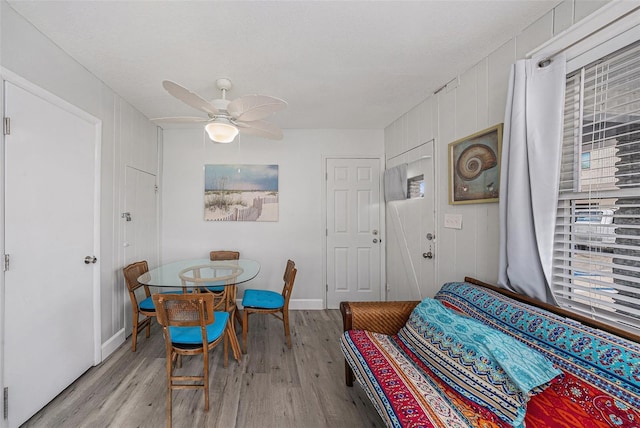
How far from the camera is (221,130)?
2008 millimetres

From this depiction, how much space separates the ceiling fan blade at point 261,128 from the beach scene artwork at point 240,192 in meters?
1.25

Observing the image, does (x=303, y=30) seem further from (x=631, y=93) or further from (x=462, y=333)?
(x=462, y=333)

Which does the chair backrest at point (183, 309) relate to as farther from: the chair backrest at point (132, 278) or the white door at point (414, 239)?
the white door at point (414, 239)

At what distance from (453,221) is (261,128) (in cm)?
186

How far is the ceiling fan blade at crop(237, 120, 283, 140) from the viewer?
7.09 ft

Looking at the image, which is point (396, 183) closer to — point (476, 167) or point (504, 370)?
point (476, 167)

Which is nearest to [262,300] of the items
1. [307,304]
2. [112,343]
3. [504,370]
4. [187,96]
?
[307,304]

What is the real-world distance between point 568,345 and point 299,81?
247 cm

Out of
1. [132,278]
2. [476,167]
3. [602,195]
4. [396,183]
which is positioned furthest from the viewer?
[396,183]

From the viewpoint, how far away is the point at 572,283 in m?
1.40

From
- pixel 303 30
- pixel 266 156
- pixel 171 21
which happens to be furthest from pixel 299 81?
Result: pixel 266 156

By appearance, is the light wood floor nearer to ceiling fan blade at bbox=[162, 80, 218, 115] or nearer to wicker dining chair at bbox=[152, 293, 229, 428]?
wicker dining chair at bbox=[152, 293, 229, 428]

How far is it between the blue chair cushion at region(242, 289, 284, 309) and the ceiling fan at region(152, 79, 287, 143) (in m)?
1.56

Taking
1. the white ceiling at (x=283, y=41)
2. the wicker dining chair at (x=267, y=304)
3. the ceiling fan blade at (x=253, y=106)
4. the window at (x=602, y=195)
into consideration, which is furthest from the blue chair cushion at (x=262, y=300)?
the window at (x=602, y=195)
